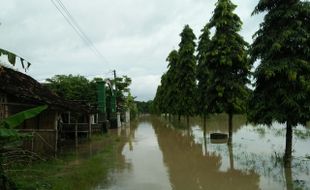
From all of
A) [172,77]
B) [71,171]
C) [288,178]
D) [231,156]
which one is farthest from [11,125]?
[172,77]

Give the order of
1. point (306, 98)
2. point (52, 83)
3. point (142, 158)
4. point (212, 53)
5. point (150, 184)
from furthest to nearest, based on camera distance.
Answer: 1. point (52, 83)
2. point (212, 53)
3. point (142, 158)
4. point (306, 98)
5. point (150, 184)

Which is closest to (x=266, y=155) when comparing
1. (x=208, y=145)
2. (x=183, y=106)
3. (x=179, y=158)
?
(x=179, y=158)

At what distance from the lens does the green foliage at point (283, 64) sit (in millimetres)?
13656

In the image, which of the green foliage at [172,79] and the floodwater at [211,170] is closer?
the floodwater at [211,170]

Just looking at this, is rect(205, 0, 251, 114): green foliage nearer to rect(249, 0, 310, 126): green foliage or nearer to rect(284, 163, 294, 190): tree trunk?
rect(249, 0, 310, 126): green foliage

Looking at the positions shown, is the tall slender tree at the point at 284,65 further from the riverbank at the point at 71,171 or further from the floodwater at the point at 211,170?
the riverbank at the point at 71,171

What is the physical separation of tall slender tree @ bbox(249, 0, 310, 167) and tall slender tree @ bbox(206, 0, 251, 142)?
6.79 m

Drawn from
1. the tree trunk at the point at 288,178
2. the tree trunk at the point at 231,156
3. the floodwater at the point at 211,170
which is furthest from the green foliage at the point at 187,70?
the tree trunk at the point at 288,178

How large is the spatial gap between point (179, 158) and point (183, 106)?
17457mm

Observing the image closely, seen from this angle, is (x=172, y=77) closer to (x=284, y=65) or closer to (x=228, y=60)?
(x=228, y=60)

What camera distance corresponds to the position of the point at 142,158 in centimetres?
1819

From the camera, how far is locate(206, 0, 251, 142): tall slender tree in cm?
2198

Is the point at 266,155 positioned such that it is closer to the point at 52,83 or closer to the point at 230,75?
the point at 230,75

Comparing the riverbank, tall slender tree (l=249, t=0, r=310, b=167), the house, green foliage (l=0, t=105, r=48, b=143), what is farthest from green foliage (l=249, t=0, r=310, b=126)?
green foliage (l=0, t=105, r=48, b=143)
